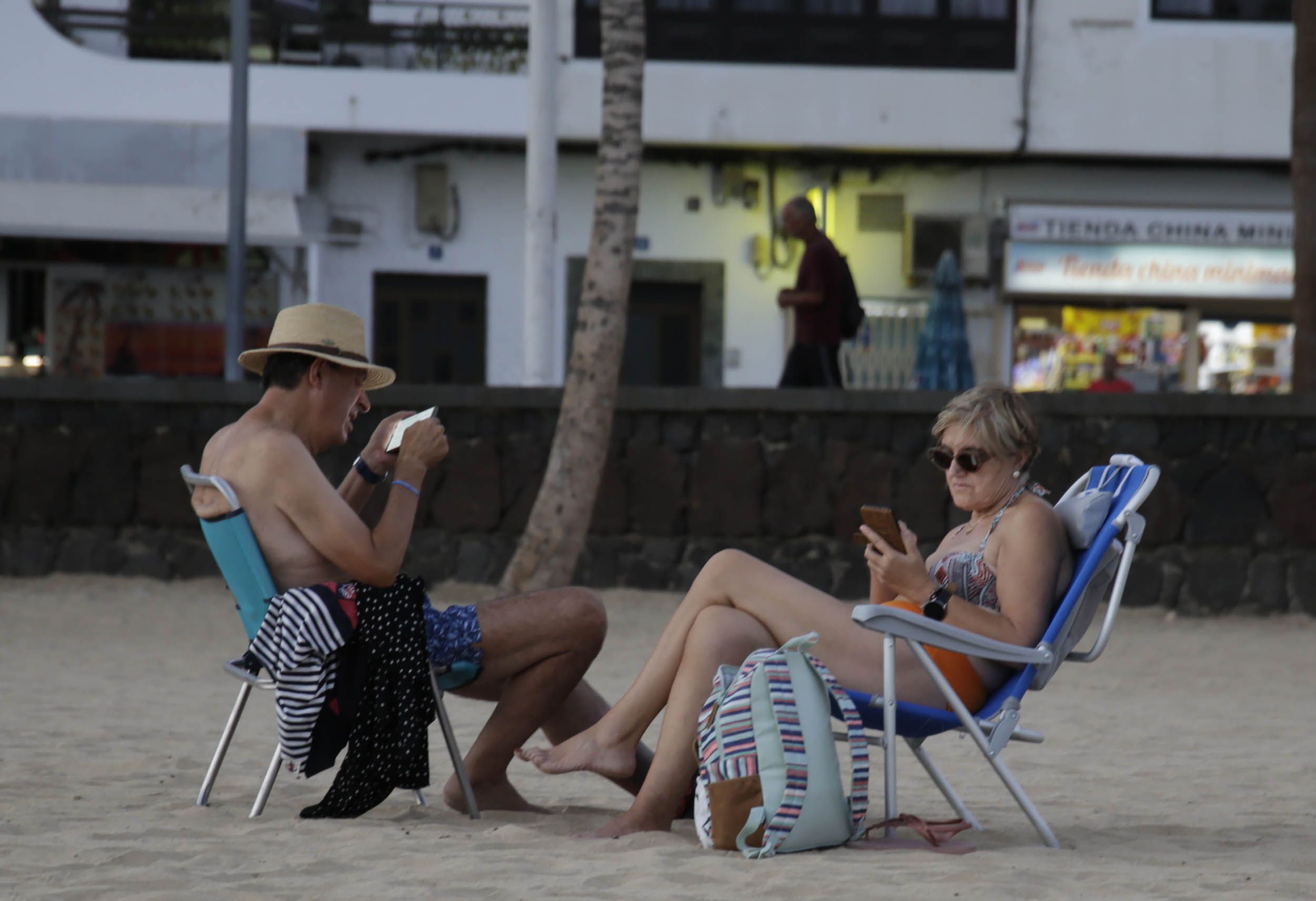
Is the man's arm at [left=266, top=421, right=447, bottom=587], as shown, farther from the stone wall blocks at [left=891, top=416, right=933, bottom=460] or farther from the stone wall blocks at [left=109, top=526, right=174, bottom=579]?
the stone wall blocks at [left=109, top=526, right=174, bottom=579]

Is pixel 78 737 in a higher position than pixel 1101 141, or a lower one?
lower

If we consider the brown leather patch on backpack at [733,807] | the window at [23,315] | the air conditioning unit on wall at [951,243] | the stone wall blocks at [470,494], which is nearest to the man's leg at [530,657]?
the brown leather patch on backpack at [733,807]

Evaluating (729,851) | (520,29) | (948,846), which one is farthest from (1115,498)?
(520,29)

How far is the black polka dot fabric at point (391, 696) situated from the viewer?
3.69 meters

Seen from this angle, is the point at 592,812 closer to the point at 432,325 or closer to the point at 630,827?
the point at 630,827

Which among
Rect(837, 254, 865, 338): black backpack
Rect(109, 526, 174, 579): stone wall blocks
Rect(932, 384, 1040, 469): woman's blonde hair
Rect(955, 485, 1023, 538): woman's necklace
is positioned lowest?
Rect(109, 526, 174, 579): stone wall blocks

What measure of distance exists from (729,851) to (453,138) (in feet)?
46.6

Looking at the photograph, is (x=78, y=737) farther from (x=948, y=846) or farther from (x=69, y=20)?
(x=69, y=20)

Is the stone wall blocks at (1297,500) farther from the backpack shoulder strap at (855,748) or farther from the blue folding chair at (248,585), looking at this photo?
the blue folding chair at (248,585)

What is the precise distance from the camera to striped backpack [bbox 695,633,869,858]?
134 inches

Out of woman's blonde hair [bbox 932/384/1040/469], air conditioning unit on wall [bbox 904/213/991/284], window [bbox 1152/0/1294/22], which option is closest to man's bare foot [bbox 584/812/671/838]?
woman's blonde hair [bbox 932/384/1040/469]

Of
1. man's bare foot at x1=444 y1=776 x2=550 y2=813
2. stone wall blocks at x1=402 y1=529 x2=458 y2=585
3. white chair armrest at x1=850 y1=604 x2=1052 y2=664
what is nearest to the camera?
white chair armrest at x1=850 y1=604 x2=1052 y2=664

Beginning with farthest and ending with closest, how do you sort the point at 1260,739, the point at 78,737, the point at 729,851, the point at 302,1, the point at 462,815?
the point at 302,1, the point at 1260,739, the point at 78,737, the point at 462,815, the point at 729,851

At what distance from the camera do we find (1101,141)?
16844 mm
